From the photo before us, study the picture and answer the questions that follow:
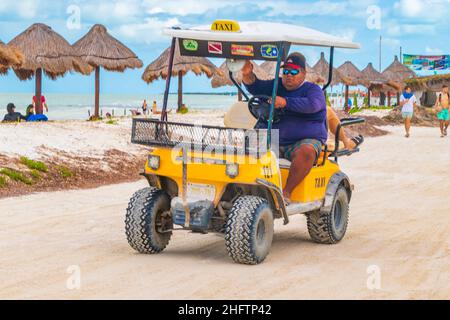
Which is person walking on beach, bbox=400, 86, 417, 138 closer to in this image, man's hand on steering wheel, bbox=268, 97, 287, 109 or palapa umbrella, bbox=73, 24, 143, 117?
palapa umbrella, bbox=73, 24, 143, 117

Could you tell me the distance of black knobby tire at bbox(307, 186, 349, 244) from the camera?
31.5ft

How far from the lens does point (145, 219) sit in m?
8.67

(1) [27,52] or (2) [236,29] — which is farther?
(1) [27,52]

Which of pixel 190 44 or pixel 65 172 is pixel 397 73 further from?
pixel 190 44

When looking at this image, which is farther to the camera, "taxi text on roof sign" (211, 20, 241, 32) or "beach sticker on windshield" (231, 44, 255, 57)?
"beach sticker on windshield" (231, 44, 255, 57)

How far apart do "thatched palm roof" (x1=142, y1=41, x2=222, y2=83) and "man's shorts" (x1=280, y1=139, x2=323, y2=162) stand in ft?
96.3

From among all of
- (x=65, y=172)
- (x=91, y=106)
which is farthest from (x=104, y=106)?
(x=65, y=172)

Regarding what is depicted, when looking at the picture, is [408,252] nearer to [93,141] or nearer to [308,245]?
[308,245]

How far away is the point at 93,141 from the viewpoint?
62.3 feet

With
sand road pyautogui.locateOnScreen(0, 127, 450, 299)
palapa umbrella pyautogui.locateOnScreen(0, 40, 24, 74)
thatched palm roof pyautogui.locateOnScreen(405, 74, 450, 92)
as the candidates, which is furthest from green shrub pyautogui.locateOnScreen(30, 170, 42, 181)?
thatched palm roof pyautogui.locateOnScreen(405, 74, 450, 92)

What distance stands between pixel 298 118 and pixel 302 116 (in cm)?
4

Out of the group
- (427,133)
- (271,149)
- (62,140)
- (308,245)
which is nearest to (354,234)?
(308,245)
